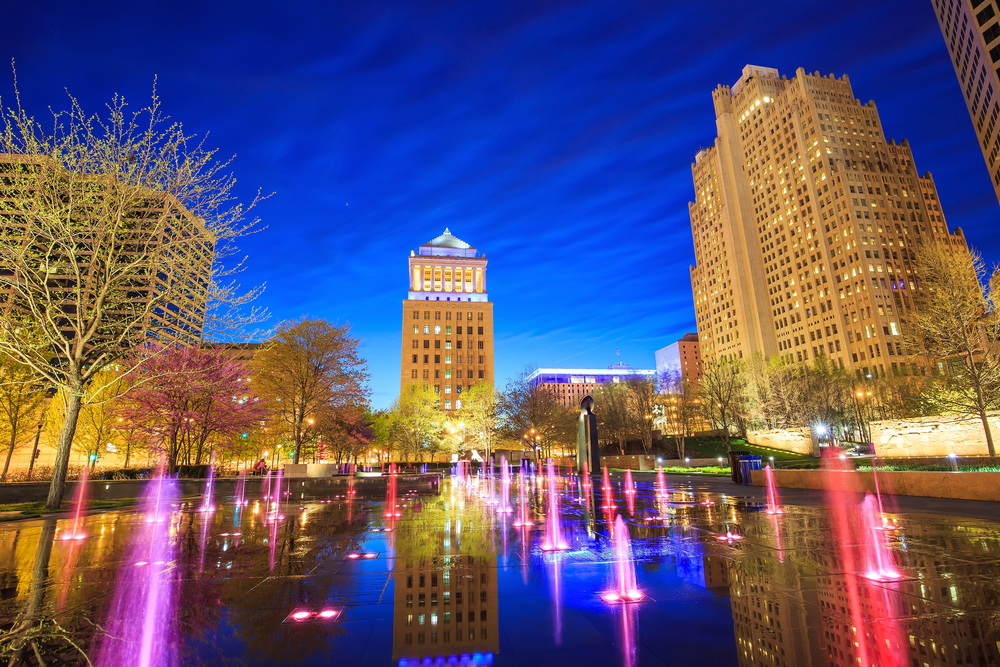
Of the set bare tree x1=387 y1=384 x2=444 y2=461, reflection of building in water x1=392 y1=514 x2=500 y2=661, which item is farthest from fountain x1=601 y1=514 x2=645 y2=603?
bare tree x1=387 y1=384 x2=444 y2=461

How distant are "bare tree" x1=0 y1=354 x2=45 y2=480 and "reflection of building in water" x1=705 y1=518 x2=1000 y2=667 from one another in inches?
1445

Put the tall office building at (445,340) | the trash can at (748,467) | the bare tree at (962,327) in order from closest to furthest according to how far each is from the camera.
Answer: the trash can at (748,467)
the bare tree at (962,327)
the tall office building at (445,340)

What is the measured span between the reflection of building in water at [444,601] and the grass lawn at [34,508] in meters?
12.8

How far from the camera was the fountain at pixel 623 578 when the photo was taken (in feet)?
14.5

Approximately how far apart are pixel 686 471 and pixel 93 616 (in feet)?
118

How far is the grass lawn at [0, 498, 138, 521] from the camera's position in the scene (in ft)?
40.1

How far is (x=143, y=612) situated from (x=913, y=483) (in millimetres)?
20041

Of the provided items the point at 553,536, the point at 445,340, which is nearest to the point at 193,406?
the point at 553,536

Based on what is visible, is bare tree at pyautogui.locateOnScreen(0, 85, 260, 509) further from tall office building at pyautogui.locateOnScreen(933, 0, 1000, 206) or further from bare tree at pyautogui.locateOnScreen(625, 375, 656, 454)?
tall office building at pyautogui.locateOnScreen(933, 0, 1000, 206)

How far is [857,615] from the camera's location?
386 cm

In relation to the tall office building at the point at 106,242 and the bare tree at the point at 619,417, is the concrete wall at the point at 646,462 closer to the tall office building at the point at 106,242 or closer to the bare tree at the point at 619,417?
the bare tree at the point at 619,417

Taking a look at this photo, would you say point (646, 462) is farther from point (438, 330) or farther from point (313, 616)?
point (438, 330)

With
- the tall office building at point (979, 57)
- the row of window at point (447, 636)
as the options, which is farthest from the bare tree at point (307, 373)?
the tall office building at point (979, 57)

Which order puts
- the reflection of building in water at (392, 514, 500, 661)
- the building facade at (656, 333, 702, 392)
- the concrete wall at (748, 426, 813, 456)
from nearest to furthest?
the reflection of building in water at (392, 514, 500, 661) < the concrete wall at (748, 426, 813, 456) < the building facade at (656, 333, 702, 392)
